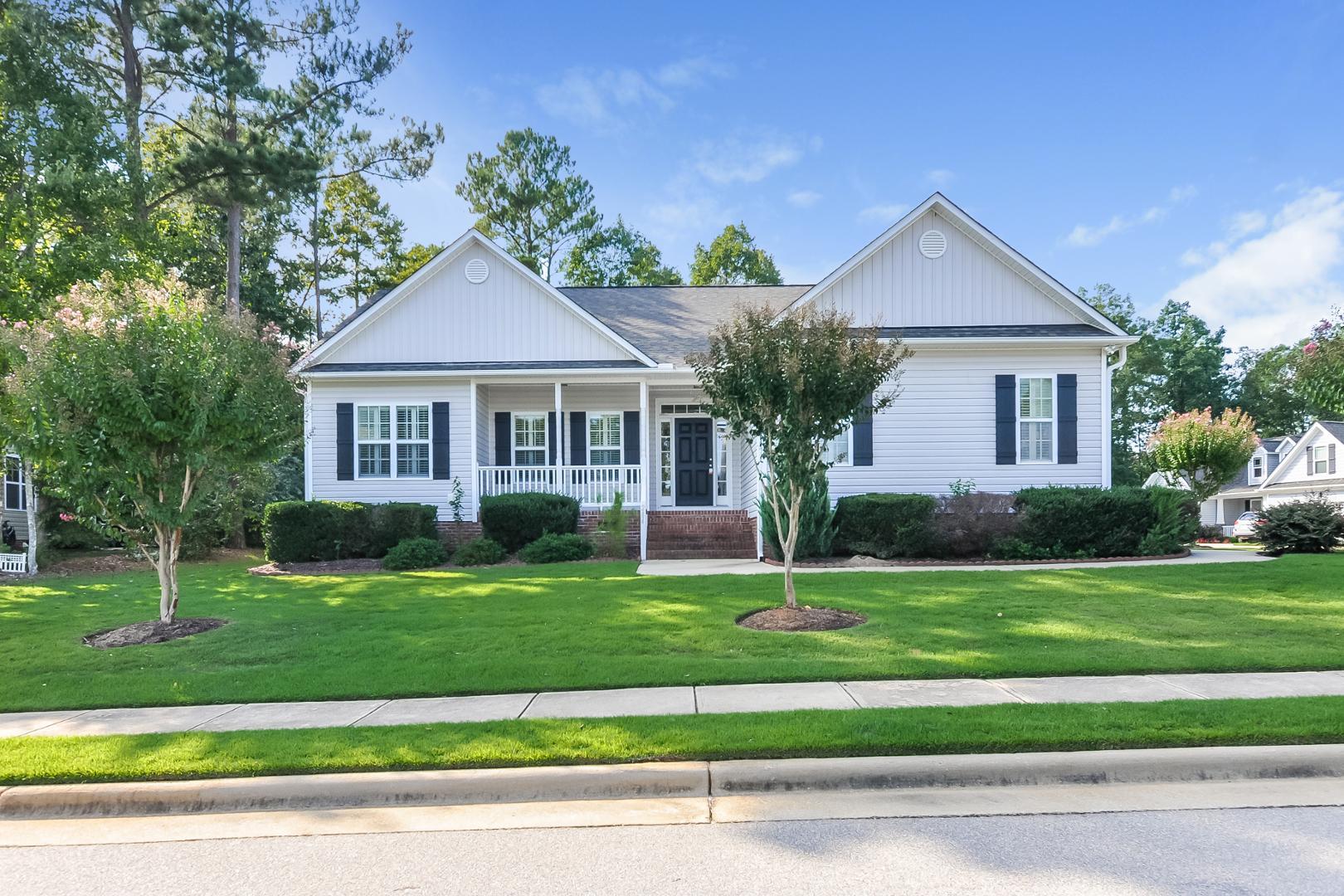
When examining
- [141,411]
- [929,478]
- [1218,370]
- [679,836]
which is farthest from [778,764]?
[1218,370]

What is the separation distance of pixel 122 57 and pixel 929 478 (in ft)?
72.5

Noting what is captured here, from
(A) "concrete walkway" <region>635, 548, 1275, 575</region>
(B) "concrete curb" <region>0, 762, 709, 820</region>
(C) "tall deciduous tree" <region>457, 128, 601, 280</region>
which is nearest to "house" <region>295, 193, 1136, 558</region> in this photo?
(A) "concrete walkway" <region>635, 548, 1275, 575</region>

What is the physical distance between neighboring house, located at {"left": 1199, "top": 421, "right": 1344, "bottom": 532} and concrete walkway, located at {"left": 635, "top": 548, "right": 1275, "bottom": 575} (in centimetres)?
2476

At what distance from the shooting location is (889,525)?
13484 mm

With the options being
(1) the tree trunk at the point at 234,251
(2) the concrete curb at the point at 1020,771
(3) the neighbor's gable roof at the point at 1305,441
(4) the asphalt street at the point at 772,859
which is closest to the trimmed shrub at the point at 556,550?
(2) the concrete curb at the point at 1020,771

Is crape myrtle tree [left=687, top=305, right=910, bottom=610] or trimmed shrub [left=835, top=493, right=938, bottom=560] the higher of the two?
crape myrtle tree [left=687, top=305, right=910, bottom=610]

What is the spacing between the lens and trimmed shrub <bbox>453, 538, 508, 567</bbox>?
14.4 m

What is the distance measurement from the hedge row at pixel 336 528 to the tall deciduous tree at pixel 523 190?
76.4 ft

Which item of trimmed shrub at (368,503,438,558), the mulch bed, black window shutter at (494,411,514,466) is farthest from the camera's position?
black window shutter at (494,411,514,466)

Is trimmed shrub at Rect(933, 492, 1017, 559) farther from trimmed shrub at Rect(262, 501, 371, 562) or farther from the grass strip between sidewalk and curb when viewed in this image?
trimmed shrub at Rect(262, 501, 371, 562)

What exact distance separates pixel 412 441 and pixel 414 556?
141 inches

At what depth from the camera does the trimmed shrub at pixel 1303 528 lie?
1331 cm

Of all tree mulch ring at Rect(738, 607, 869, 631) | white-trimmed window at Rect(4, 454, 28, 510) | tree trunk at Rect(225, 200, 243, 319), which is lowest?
tree mulch ring at Rect(738, 607, 869, 631)

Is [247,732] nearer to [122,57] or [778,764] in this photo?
[778,764]
